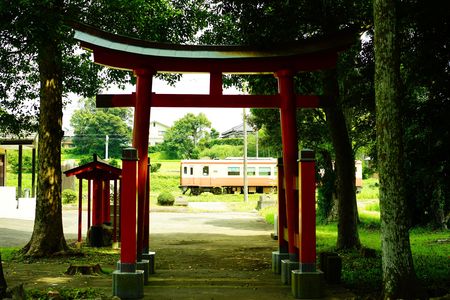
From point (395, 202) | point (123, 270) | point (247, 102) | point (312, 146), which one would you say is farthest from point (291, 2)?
point (312, 146)

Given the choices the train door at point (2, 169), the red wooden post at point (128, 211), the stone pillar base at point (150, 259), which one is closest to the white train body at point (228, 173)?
the train door at point (2, 169)

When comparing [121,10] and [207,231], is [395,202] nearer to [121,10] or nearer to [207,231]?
[121,10]

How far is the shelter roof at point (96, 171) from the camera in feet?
48.1

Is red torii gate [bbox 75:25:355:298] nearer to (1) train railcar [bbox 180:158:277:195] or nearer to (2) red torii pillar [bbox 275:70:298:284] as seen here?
(2) red torii pillar [bbox 275:70:298:284]

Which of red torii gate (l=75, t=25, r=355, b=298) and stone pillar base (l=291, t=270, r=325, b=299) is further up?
red torii gate (l=75, t=25, r=355, b=298)

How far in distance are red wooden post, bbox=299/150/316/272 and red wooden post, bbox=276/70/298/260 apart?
868 millimetres

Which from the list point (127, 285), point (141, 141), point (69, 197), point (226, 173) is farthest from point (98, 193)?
point (226, 173)

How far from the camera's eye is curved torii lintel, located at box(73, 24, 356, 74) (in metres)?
8.98

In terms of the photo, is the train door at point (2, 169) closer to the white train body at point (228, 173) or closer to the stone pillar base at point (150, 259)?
the white train body at point (228, 173)

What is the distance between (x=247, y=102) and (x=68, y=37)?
14.7 feet

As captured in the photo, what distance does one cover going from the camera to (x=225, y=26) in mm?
14539

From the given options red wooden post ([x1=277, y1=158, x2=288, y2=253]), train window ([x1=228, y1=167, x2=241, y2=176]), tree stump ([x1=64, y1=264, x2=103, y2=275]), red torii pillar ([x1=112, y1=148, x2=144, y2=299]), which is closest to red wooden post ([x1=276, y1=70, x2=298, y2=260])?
red wooden post ([x1=277, y1=158, x2=288, y2=253])

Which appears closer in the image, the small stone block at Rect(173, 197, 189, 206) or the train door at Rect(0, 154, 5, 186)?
the train door at Rect(0, 154, 5, 186)

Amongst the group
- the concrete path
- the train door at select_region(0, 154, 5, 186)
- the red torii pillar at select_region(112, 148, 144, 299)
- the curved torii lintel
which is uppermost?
the curved torii lintel
